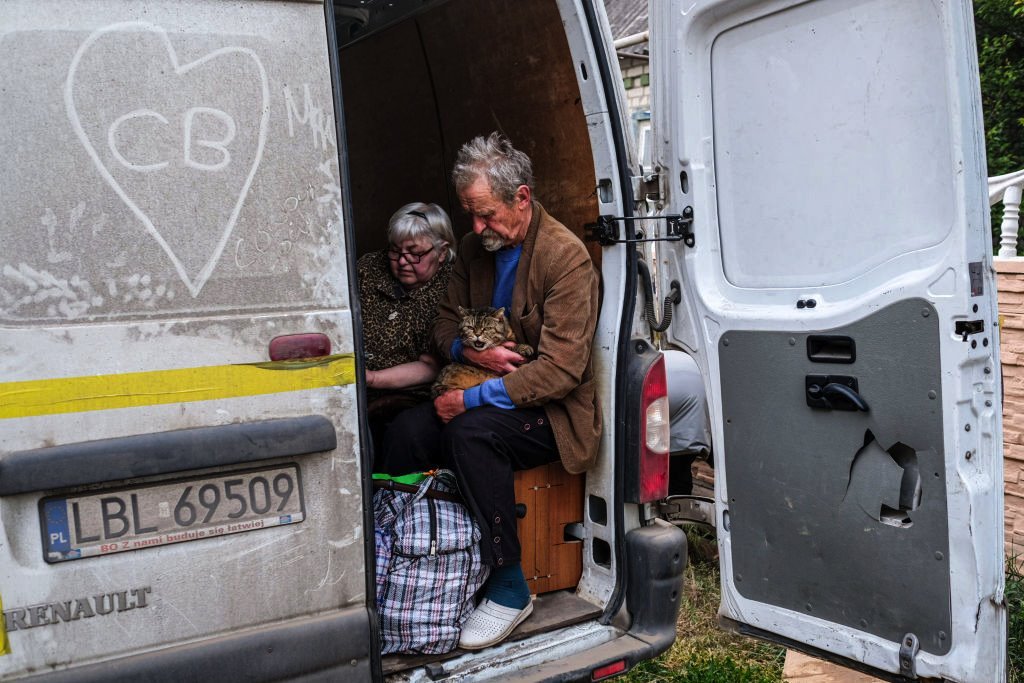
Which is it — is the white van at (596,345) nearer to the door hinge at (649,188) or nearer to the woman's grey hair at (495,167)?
the door hinge at (649,188)

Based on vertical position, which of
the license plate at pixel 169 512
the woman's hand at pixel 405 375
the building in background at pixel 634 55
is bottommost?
the license plate at pixel 169 512

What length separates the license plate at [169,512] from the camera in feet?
6.66

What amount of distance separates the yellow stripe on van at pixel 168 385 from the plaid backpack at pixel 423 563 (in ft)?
2.16

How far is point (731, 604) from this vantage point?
301 cm

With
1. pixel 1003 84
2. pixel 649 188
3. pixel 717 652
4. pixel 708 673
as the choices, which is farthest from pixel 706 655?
pixel 1003 84

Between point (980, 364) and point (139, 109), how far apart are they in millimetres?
2104

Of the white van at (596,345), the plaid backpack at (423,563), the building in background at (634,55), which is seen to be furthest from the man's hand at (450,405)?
the building in background at (634,55)

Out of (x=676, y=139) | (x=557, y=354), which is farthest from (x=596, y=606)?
(x=676, y=139)

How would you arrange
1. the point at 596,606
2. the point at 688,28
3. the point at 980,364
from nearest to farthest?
the point at 980,364 → the point at 688,28 → the point at 596,606

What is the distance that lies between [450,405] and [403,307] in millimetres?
602

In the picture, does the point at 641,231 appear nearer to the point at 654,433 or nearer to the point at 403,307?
the point at 654,433

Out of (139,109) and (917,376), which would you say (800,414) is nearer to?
(917,376)

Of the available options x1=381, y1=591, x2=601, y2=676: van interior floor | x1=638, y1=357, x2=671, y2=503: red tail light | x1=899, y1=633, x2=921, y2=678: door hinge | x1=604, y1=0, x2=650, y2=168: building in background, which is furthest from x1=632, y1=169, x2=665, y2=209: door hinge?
x1=604, y1=0, x2=650, y2=168: building in background

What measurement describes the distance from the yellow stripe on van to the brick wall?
3588 millimetres
